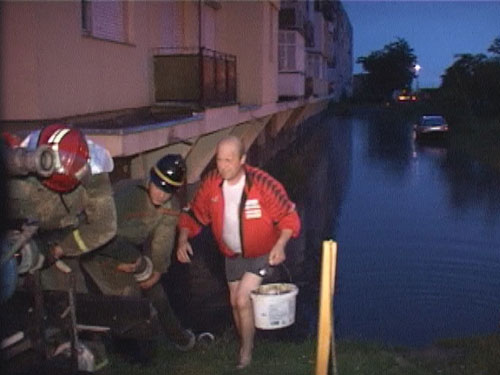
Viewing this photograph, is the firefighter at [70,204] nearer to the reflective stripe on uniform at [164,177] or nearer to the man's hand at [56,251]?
the man's hand at [56,251]

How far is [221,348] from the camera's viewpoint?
22.0 feet

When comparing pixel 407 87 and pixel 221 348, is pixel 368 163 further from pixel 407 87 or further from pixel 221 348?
pixel 407 87

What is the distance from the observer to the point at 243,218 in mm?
5652

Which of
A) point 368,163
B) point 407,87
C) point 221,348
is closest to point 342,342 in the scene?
point 221,348

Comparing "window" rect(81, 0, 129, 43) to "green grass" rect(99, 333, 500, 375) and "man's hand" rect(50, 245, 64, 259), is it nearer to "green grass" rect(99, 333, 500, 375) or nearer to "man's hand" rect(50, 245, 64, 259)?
"green grass" rect(99, 333, 500, 375)

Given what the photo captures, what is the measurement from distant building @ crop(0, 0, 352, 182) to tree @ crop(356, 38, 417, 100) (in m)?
88.4

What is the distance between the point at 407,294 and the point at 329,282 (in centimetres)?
645

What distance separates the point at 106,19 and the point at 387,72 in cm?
10085

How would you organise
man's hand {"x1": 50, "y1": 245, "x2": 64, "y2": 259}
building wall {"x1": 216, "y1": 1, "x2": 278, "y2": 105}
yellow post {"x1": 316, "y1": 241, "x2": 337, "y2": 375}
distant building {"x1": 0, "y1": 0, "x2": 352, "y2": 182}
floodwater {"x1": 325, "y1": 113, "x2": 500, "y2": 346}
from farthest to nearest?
building wall {"x1": 216, "y1": 1, "x2": 278, "y2": 105} → floodwater {"x1": 325, "y1": 113, "x2": 500, "y2": 346} → distant building {"x1": 0, "y1": 0, "x2": 352, "y2": 182} → yellow post {"x1": 316, "y1": 241, "x2": 337, "y2": 375} → man's hand {"x1": 50, "y1": 245, "x2": 64, "y2": 259}

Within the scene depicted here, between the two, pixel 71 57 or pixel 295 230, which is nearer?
pixel 295 230

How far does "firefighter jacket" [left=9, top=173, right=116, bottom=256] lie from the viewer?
4484 mm

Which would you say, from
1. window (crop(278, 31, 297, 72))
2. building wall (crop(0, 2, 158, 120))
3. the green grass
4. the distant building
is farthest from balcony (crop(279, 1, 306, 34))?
the green grass

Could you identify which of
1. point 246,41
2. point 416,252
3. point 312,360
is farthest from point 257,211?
point 246,41

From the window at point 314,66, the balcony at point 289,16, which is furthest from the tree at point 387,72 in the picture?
the balcony at point 289,16
